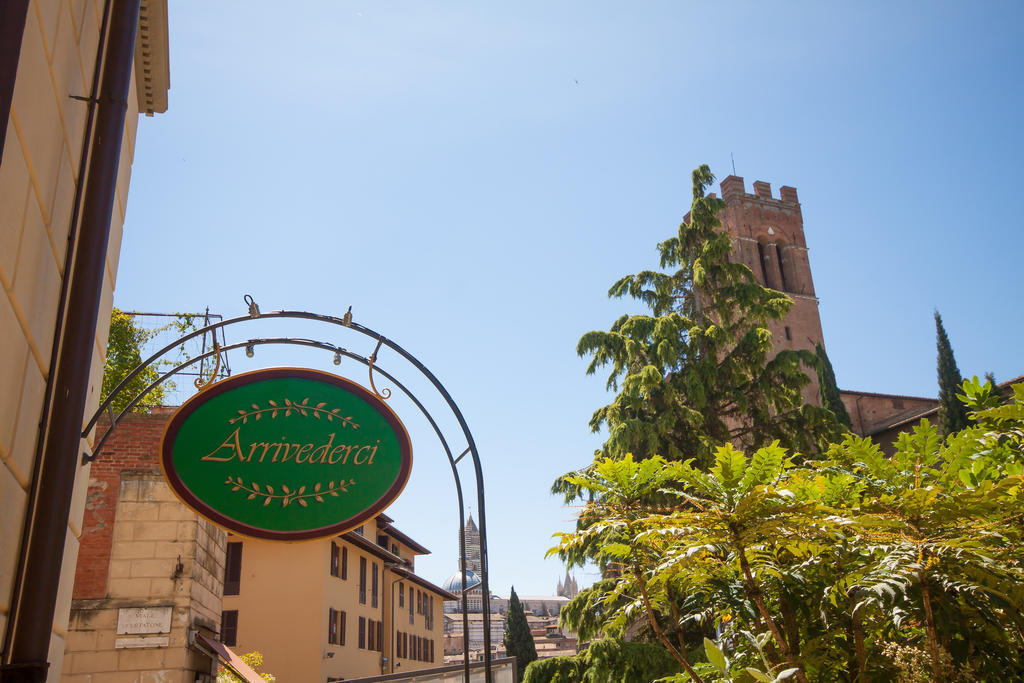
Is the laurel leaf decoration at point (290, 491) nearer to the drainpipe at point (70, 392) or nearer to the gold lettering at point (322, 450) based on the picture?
the gold lettering at point (322, 450)

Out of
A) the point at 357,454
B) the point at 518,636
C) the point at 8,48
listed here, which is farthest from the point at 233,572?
the point at 8,48

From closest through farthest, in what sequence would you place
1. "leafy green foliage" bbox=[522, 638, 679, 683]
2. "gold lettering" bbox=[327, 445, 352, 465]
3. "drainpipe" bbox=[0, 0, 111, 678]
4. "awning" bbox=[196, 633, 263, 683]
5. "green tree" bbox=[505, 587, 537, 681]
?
1. "drainpipe" bbox=[0, 0, 111, 678]
2. "gold lettering" bbox=[327, 445, 352, 465]
3. "awning" bbox=[196, 633, 263, 683]
4. "leafy green foliage" bbox=[522, 638, 679, 683]
5. "green tree" bbox=[505, 587, 537, 681]

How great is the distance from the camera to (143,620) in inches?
384

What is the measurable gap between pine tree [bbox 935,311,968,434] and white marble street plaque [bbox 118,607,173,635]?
3044 cm

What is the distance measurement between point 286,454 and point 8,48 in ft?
7.62

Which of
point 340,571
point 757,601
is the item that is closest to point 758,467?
point 757,601

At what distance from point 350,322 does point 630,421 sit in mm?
13359

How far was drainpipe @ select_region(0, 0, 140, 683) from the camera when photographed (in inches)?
93.3

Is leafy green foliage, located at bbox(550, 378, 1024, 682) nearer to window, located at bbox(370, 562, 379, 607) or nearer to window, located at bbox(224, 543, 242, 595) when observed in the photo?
window, located at bbox(224, 543, 242, 595)

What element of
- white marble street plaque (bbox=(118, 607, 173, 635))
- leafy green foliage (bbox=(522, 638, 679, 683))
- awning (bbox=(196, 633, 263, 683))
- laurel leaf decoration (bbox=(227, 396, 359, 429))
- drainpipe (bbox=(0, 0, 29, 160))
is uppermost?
drainpipe (bbox=(0, 0, 29, 160))

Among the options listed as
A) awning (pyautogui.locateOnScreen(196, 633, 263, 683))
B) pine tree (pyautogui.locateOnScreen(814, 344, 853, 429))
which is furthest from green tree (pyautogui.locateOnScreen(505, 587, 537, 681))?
awning (pyautogui.locateOnScreen(196, 633, 263, 683))

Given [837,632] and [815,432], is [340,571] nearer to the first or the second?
[815,432]

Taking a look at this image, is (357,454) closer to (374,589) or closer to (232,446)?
(232,446)

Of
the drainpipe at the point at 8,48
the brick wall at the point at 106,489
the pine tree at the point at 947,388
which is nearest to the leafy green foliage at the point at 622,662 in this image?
the brick wall at the point at 106,489
